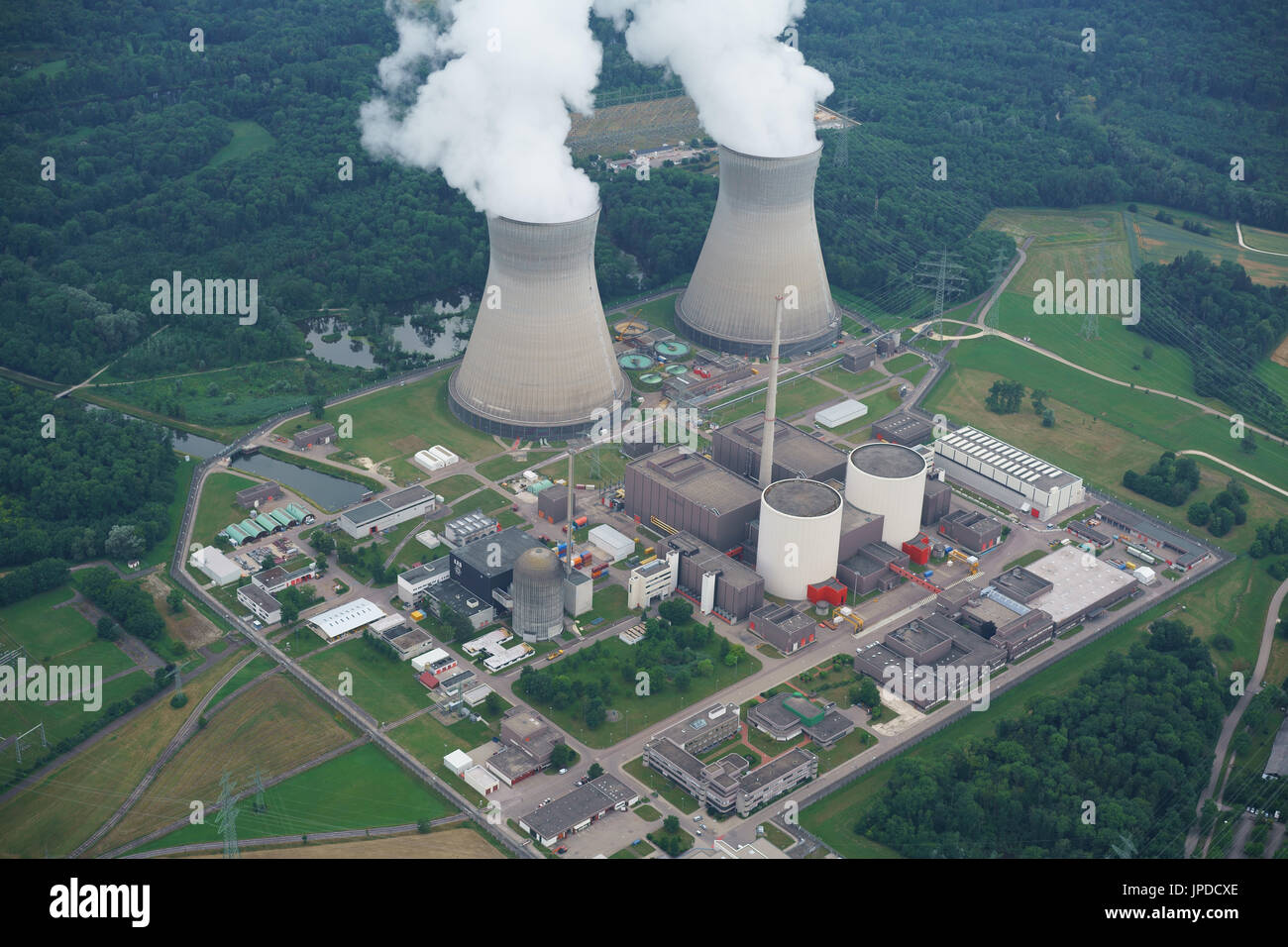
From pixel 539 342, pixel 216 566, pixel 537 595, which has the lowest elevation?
pixel 216 566

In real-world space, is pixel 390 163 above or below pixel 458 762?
above

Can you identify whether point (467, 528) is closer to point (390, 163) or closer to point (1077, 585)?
point (1077, 585)

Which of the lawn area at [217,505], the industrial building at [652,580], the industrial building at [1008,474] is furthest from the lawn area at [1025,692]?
the lawn area at [217,505]

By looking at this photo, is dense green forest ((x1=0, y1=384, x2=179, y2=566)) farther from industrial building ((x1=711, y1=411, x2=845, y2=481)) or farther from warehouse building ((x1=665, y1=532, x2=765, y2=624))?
industrial building ((x1=711, y1=411, x2=845, y2=481))

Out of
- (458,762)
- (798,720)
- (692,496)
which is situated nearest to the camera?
(458,762)

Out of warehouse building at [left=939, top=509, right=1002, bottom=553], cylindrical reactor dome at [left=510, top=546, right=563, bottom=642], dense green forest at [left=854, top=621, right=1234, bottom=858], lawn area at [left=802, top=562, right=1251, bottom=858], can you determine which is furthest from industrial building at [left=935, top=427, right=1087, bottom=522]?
cylindrical reactor dome at [left=510, top=546, right=563, bottom=642]

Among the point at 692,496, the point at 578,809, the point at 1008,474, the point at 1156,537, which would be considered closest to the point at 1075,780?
the point at 578,809

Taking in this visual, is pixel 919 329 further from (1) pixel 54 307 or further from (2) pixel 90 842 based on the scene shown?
(2) pixel 90 842

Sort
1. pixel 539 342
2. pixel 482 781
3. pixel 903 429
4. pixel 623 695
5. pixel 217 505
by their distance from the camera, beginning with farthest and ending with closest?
pixel 903 429 < pixel 539 342 < pixel 217 505 < pixel 623 695 < pixel 482 781
